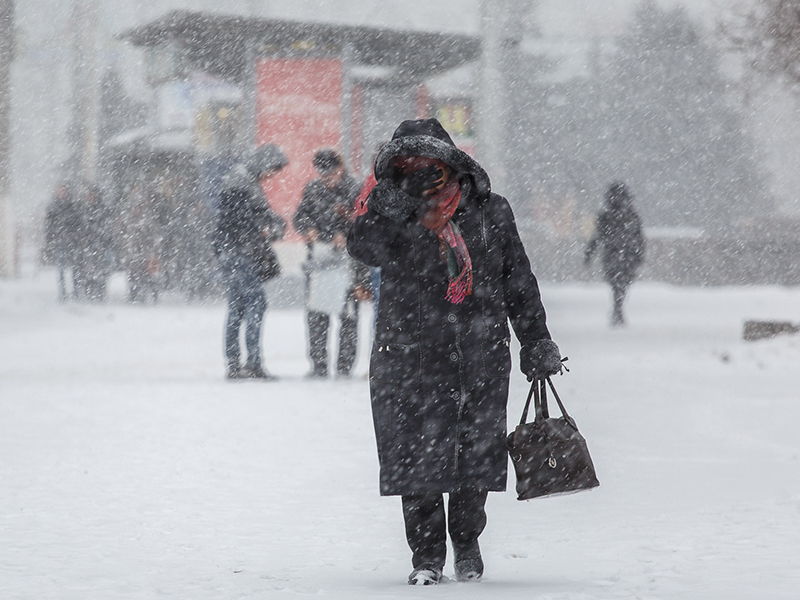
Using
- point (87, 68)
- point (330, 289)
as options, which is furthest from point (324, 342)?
point (87, 68)

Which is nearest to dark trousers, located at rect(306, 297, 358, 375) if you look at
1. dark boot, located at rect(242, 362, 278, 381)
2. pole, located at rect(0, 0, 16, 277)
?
dark boot, located at rect(242, 362, 278, 381)

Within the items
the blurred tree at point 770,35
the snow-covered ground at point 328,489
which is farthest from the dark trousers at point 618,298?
the snow-covered ground at point 328,489

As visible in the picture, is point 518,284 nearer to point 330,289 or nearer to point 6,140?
point 330,289

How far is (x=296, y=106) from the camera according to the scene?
62.6ft

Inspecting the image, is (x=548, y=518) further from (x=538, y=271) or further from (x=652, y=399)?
(x=538, y=271)

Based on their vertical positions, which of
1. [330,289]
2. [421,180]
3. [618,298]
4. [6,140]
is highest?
[6,140]

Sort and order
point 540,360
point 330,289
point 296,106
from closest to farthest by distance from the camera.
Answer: point 540,360 → point 330,289 → point 296,106

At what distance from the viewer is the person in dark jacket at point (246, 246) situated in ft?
29.2

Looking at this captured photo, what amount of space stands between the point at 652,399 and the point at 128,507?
14.7ft

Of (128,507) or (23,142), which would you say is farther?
(23,142)

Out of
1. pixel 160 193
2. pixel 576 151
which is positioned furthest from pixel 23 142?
pixel 160 193

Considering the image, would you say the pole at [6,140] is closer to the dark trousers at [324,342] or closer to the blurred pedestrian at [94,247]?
the blurred pedestrian at [94,247]

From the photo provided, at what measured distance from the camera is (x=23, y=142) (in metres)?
60.0

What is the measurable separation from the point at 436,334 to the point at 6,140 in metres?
21.0
